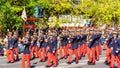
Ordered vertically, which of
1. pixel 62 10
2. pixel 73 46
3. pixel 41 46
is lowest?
pixel 41 46

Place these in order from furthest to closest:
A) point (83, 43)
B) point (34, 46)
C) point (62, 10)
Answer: point (62, 10)
point (83, 43)
point (34, 46)

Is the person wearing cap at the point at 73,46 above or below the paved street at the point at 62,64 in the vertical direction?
above

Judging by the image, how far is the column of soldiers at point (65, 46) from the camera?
20.7 m

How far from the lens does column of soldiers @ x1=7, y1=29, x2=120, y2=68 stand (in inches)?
814

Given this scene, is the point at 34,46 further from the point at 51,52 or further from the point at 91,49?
the point at 91,49

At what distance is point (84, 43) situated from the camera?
2644cm

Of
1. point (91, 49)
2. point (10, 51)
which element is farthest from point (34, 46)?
point (91, 49)

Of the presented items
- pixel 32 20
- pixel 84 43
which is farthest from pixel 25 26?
pixel 84 43

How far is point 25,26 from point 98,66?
55.4ft

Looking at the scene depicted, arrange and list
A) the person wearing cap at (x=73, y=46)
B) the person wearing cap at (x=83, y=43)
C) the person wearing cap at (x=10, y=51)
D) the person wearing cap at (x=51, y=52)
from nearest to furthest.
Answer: the person wearing cap at (x=51, y=52)
the person wearing cap at (x=73, y=46)
the person wearing cap at (x=10, y=51)
the person wearing cap at (x=83, y=43)

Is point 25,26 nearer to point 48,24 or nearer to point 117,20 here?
point 48,24

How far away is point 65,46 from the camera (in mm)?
25781

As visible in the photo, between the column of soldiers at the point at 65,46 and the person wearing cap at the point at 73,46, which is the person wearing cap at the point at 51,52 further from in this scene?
the person wearing cap at the point at 73,46

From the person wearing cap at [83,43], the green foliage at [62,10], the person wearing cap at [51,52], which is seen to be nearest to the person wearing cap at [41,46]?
the person wearing cap at [51,52]
